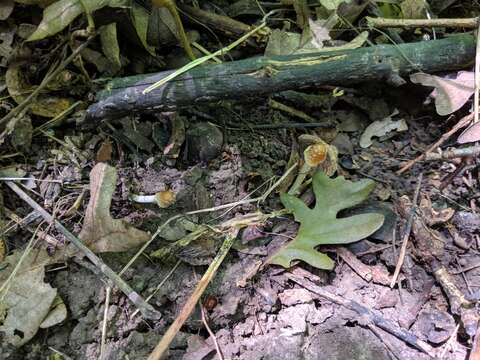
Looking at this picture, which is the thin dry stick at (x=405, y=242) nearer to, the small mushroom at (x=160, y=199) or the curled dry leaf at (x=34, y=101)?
the small mushroom at (x=160, y=199)

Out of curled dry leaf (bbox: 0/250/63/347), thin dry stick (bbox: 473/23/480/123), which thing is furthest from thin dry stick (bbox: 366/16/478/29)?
curled dry leaf (bbox: 0/250/63/347)

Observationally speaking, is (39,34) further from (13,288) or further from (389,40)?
(389,40)

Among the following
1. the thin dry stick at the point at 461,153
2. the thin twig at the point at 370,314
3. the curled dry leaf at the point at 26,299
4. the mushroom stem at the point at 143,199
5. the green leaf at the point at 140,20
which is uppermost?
the green leaf at the point at 140,20

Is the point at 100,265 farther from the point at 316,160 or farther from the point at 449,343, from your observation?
the point at 449,343

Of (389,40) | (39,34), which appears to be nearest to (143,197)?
(39,34)

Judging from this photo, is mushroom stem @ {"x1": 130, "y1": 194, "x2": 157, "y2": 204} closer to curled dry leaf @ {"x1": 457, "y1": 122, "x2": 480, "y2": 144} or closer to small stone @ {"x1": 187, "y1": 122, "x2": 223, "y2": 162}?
small stone @ {"x1": 187, "y1": 122, "x2": 223, "y2": 162}

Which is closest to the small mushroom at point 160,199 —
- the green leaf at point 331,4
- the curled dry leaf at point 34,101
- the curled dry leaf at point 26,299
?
the curled dry leaf at point 26,299
